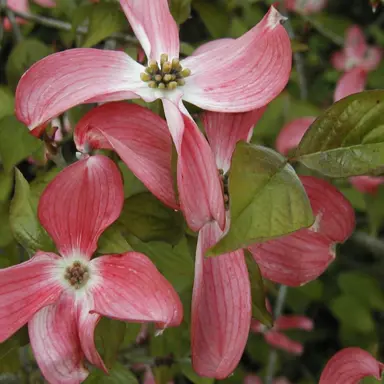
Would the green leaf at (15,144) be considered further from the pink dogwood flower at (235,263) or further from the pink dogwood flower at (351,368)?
the pink dogwood flower at (351,368)

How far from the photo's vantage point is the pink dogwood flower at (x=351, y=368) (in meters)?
0.65

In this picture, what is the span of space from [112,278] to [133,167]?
0.11 meters

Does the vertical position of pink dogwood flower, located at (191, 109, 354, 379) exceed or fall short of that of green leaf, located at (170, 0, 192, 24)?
it falls short

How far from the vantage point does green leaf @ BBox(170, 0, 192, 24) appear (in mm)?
791

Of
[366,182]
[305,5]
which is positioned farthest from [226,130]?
[305,5]

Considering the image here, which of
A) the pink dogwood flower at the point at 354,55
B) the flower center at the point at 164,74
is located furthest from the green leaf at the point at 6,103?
the pink dogwood flower at the point at 354,55

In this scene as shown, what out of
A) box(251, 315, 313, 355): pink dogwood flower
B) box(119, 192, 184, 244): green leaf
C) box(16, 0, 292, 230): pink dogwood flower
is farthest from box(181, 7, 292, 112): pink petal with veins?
box(251, 315, 313, 355): pink dogwood flower

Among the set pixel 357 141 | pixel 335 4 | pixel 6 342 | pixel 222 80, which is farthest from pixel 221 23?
pixel 335 4

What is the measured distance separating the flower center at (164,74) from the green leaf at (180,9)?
0.41 ft

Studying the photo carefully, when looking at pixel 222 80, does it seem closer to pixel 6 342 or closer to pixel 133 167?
pixel 133 167

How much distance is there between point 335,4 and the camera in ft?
7.25

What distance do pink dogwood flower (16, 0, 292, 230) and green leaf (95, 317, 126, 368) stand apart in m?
0.16

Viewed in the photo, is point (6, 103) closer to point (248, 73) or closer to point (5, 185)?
point (5, 185)

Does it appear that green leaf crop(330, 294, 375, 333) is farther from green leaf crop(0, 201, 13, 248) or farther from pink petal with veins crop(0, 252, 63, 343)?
pink petal with veins crop(0, 252, 63, 343)
